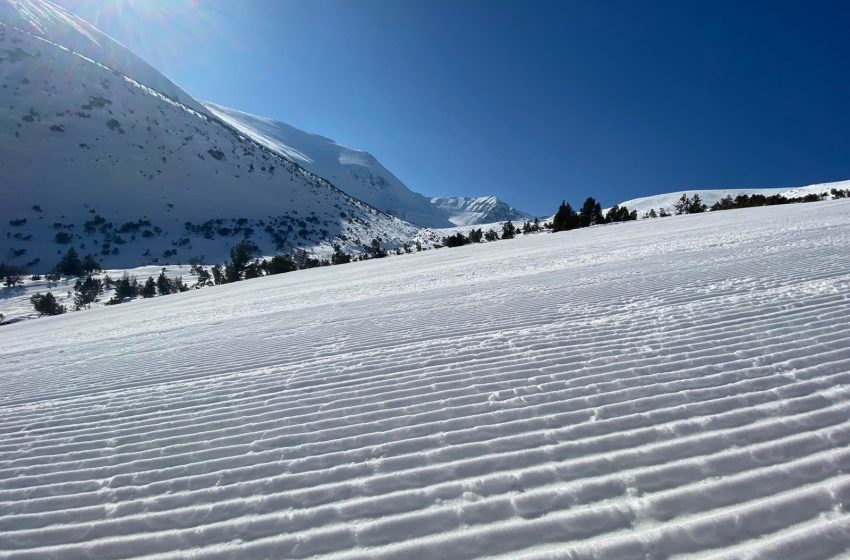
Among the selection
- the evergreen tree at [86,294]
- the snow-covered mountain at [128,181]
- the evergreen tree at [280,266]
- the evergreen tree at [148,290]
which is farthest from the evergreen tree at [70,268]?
the evergreen tree at [280,266]

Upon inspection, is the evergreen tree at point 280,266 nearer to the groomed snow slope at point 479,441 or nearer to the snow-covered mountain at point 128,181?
the groomed snow slope at point 479,441

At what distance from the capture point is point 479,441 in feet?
8.43

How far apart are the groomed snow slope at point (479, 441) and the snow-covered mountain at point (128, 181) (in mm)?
56143

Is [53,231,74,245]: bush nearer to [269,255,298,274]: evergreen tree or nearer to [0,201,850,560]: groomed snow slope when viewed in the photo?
[269,255,298,274]: evergreen tree

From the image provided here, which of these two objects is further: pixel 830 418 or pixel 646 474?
pixel 830 418

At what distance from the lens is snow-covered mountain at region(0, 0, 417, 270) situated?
178ft

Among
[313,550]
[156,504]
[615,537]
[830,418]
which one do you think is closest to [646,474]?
[615,537]

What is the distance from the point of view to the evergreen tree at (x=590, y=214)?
30328mm

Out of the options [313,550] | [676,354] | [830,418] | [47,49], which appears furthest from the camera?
[47,49]

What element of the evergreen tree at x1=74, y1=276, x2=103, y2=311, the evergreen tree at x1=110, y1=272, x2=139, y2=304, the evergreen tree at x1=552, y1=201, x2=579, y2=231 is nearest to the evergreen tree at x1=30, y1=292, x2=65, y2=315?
the evergreen tree at x1=74, y1=276, x2=103, y2=311

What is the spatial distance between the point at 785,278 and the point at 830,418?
4.72 metres

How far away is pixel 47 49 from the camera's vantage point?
87312mm

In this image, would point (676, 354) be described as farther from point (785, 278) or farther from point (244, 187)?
point (244, 187)

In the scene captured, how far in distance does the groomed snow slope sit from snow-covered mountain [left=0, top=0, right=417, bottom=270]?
56143mm
